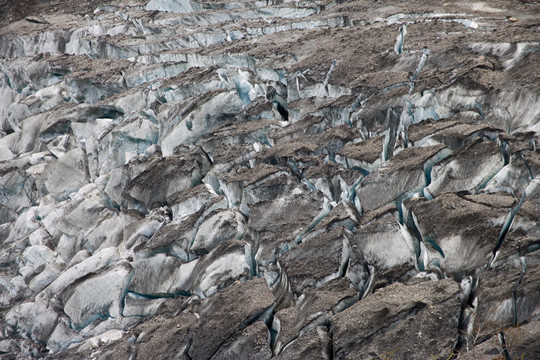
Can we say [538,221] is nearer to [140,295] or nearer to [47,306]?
[140,295]

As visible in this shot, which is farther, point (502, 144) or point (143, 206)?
point (143, 206)

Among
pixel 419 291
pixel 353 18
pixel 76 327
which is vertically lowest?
pixel 76 327

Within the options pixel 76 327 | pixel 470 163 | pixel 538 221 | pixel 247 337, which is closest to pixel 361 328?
pixel 247 337

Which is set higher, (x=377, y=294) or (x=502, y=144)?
(x=502, y=144)

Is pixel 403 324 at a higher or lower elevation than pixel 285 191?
lower

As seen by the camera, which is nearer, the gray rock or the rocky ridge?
the gray rock

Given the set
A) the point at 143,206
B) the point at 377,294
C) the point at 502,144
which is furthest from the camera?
the point at 143,206

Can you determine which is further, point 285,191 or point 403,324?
point 285,191

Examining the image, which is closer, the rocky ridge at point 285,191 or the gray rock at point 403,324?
the gray rock at point 403,324
